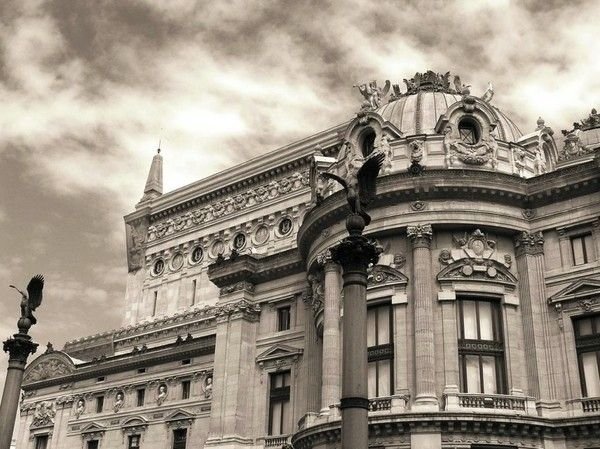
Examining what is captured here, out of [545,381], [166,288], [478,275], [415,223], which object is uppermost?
[166,288]

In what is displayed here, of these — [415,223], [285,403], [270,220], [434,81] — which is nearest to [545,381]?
[415,223]

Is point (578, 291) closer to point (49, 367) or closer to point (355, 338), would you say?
point (355, 338)

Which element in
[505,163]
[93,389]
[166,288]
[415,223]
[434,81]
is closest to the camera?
[415,223]

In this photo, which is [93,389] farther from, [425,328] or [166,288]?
[425,328]

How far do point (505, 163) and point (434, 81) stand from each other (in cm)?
1059

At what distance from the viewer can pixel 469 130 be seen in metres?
42.4

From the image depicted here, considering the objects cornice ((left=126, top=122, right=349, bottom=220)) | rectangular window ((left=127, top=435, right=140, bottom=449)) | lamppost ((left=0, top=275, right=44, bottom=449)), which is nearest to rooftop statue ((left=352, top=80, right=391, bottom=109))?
cornice ((left=126, top=122, right=349, bottom=220))

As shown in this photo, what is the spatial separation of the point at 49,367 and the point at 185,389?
18.2m

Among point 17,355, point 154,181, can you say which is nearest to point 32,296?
point 17,355

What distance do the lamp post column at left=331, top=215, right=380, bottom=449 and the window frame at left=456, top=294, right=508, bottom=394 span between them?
15658 millimetres

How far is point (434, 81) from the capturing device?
165ft

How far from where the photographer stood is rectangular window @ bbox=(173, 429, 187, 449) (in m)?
54.2

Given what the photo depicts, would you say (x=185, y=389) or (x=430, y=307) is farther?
(x=185, y=389)

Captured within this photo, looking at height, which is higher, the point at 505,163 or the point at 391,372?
the point at 505,163
